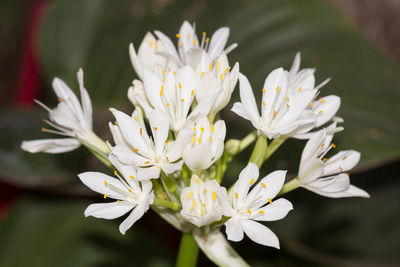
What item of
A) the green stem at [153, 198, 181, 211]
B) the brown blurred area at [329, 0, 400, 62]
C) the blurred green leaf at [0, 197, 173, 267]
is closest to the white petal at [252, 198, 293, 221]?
the green stem at [153, 198, 181, 211]

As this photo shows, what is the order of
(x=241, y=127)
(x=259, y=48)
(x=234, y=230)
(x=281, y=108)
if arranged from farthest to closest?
(x=259, y=48) → (x=241, y=127) → (x=281, y=108) → (x=234, y=230)

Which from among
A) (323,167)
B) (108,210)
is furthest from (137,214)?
(323,167)

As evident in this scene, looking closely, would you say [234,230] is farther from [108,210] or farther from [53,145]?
[53,145]

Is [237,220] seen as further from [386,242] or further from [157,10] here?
[157,10]

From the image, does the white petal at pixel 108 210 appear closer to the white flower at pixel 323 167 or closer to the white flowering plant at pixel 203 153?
the white flowering plant at pixel 203 153

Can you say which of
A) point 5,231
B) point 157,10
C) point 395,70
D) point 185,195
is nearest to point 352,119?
point 395,70

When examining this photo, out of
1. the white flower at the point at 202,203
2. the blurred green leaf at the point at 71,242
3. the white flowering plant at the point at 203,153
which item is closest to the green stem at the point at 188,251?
the white flowering plant at the point at 203,153
